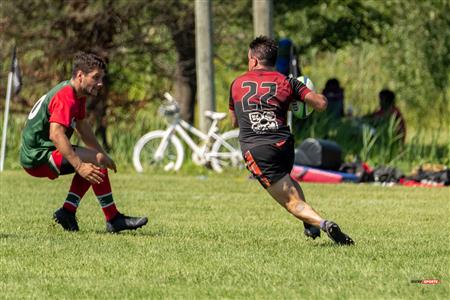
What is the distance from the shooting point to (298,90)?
979cm

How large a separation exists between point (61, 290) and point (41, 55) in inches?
598

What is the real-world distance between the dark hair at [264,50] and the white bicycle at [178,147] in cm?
917

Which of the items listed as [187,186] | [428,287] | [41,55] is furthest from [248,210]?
[41,55]

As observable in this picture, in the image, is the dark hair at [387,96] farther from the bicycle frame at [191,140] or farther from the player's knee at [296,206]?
the player's knee at [296,206]

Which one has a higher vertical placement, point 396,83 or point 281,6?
point 281,6

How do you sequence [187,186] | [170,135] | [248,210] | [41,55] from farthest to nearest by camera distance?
1. [41,55]
2. [170,135]
3. [187,186]
4. [248,210]

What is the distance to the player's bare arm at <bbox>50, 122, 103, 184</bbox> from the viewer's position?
9.97m

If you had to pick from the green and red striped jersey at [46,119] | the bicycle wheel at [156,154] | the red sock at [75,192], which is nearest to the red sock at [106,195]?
the red sock at [75,192]

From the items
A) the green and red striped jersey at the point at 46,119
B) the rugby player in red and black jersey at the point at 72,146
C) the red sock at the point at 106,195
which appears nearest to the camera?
the rugby player in red and black jersey at the point at 72,146

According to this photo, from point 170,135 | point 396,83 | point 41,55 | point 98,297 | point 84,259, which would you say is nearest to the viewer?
point 98,297

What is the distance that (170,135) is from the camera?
19422mm

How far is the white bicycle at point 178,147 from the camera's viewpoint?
19.2 metres

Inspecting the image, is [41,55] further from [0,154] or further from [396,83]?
[396,83]

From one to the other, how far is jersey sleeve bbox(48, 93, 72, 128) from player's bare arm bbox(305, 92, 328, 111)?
6.07 ft
